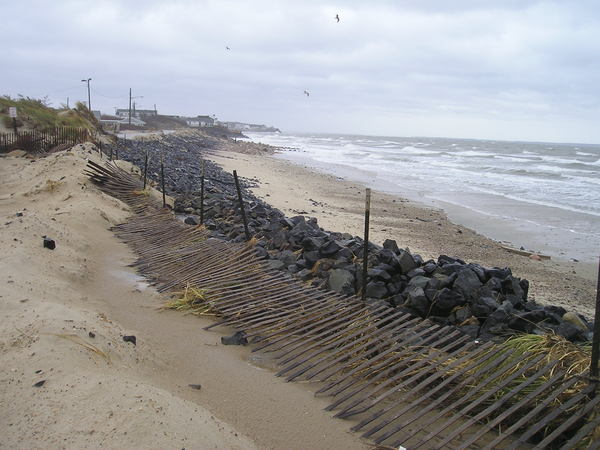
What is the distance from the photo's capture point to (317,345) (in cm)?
450

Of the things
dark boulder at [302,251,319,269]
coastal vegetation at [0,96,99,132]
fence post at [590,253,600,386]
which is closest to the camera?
fence post at [590,253,600,386]

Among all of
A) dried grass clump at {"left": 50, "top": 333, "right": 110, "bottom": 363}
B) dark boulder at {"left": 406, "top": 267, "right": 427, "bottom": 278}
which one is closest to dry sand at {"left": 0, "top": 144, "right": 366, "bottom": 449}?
dried grass clump at {"left": 50, "top": 333, "right": 110, "bottom": 363}

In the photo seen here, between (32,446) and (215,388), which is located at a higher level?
(32,446)

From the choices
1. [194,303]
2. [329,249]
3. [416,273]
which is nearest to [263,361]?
[194,303]

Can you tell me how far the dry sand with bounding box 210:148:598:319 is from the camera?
842 centimetres

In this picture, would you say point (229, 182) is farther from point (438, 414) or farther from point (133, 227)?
point (438, 414)

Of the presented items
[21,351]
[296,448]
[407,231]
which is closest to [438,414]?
[296,448]

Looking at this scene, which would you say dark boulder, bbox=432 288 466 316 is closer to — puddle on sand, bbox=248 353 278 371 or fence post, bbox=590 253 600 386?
fence post, bbox=590 253 600 386

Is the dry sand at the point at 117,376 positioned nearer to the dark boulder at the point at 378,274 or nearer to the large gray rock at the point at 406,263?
the dark boulder at the point at 378,274

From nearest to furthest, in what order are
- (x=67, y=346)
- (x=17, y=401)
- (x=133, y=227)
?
(x=17, y=401) → (x=67, y=346) → (x=133, y=227)

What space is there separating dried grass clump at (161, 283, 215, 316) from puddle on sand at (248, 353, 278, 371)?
1112 mm

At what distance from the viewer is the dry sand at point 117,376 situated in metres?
2.74

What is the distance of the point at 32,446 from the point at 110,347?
1367mm

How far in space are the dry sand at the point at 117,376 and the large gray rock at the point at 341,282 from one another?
1.58 meters
